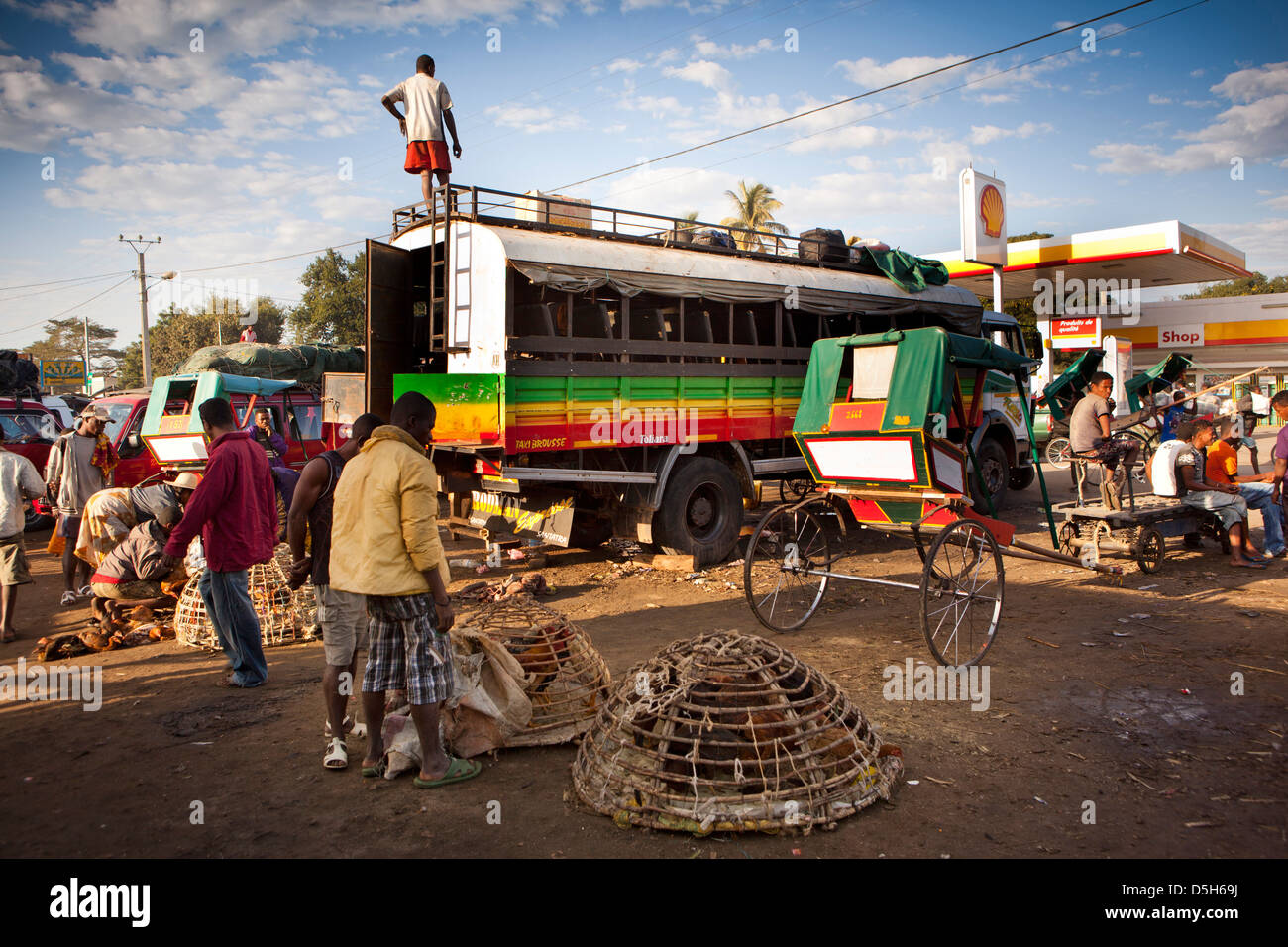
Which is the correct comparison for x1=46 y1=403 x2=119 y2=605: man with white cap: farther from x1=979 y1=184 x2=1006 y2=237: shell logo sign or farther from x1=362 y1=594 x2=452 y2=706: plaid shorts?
x1=979 y1=184 x2=1006 y2=237: shell logo sign

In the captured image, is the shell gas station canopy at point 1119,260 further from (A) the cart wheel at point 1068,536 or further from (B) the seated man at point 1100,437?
(A) the cart wheel at point 1068,536

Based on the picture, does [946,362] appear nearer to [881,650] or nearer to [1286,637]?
[881,650]

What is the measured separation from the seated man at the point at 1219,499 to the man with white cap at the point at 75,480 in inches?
473

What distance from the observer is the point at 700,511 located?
973cm

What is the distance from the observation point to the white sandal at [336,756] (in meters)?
4.09

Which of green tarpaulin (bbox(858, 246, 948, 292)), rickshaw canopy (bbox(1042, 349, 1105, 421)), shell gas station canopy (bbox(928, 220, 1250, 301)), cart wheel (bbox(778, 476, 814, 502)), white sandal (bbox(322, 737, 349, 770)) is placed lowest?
white sandal (bbox(322, 737, 349, 770))

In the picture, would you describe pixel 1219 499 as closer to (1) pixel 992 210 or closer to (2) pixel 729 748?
(2) pixel 729 748

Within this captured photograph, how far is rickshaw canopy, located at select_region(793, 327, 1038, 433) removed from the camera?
5.95 metres

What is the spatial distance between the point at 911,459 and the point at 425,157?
667 centimetres

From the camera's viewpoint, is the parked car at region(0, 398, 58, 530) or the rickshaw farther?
the parked car at region(0, 398, 58, 530)

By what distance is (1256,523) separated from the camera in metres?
11.6

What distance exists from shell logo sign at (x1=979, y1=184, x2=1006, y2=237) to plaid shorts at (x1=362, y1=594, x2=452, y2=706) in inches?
797

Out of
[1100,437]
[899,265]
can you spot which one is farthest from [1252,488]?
[899,265]

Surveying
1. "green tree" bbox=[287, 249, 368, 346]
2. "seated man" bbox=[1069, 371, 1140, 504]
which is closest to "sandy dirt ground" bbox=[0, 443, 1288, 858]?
"seated man" bbox=[1069, 371, 1140, 504]
